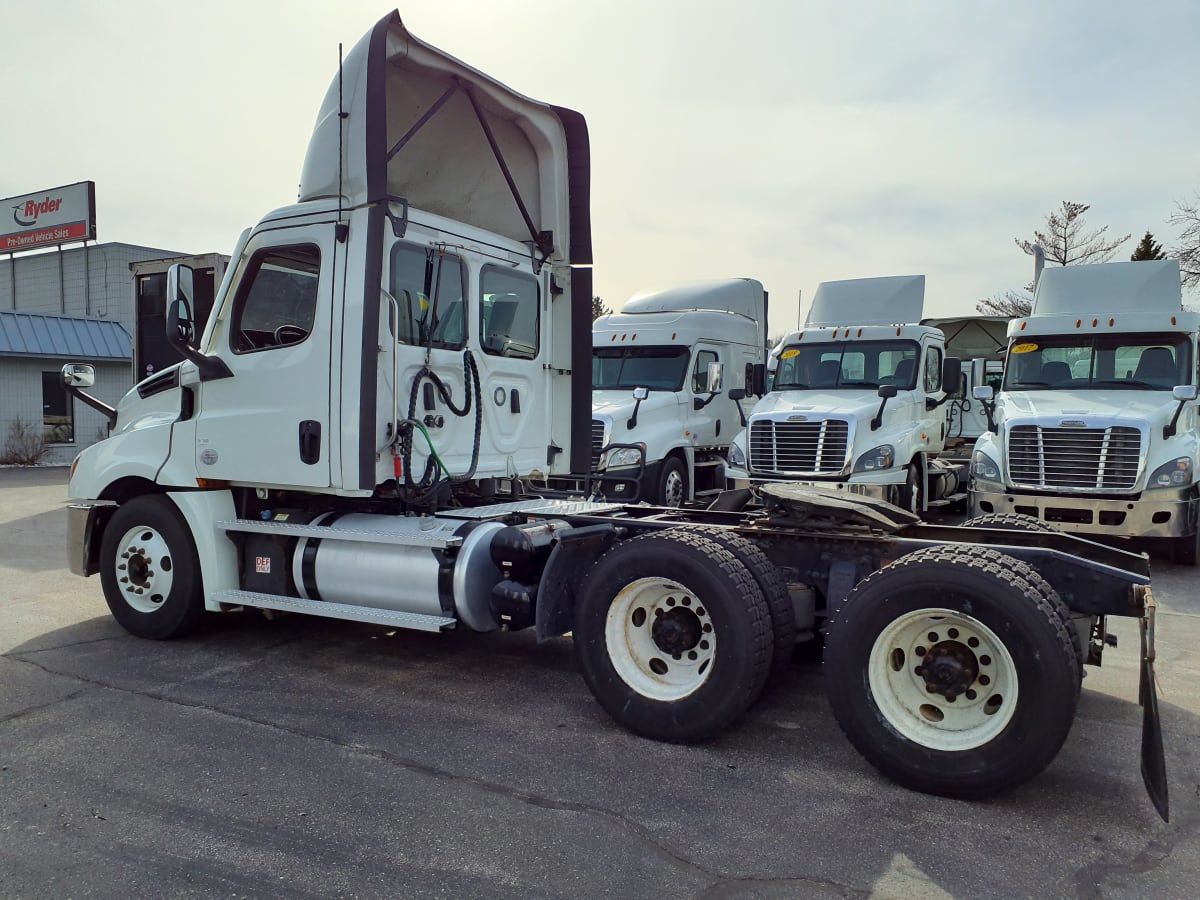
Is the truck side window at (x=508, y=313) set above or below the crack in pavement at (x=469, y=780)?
above

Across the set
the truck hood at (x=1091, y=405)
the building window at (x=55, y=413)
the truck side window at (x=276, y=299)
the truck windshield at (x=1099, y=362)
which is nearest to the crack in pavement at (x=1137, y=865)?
the truck side window at (x=276, y=299)

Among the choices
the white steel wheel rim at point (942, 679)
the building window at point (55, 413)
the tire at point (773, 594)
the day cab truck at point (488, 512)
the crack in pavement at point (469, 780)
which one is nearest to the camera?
the crack in pavement at point (469, 780)

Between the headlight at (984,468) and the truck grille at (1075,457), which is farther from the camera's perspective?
the headlight at (984,468)

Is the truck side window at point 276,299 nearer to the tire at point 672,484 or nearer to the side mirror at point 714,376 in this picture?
the tire at point 672,484

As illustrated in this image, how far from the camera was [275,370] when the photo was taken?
5805 millimetres

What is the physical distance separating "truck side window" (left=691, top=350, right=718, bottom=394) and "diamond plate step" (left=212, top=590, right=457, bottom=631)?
7815 mm

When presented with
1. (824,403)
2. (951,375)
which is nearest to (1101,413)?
(951,375)

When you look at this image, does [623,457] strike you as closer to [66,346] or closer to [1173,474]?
[1173,474]

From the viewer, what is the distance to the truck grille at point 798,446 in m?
10.4

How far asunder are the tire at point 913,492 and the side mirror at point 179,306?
8087 mm

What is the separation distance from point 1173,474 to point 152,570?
9.35m

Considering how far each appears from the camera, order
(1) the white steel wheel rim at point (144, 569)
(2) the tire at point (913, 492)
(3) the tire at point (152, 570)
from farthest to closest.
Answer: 1. (2) the tire at point (913, 492)
2. (1) the white steel wheel rim at point (144, 569)
3. (3) the tire at point (152, 570)

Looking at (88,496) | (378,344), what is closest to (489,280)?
(378,344)

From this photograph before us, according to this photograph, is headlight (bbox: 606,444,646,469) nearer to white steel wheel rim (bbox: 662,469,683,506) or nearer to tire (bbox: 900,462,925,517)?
white steel wheel rim (bbox: 662,469,683,506)
